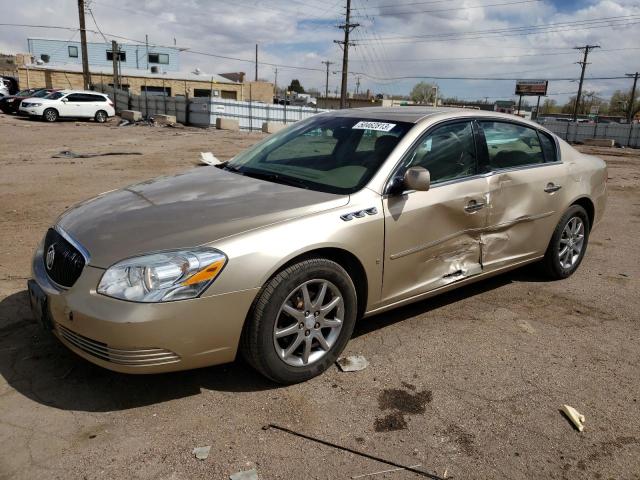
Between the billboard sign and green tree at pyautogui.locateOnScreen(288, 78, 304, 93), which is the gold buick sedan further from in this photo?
green tree at pyautogui.locateOnScreen(288, 78, 304, 93)

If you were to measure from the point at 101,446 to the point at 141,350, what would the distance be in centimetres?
48

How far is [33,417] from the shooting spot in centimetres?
274

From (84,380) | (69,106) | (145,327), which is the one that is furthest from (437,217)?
(69,106)

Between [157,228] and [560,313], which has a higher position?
[157,228]

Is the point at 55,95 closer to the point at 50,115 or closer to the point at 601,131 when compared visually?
the point at 50,115

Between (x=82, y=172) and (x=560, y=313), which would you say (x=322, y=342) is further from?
(x=82, y=172)

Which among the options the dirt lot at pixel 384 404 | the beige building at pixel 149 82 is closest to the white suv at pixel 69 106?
the beige building at pixel 149 82

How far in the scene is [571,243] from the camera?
16.9 feet

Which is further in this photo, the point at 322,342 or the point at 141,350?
the point at 322,342

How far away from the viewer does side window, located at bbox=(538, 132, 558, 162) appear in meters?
4.83

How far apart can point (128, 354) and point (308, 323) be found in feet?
3.31

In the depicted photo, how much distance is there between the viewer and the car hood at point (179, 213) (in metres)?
2.80

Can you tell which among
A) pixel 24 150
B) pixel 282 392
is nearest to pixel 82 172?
pixel 24 150

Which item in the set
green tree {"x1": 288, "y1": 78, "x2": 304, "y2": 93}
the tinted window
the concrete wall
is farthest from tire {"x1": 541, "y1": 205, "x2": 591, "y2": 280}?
green tree {"x1": 288, "y1": 78, "x2": 304, "y2": 93}
